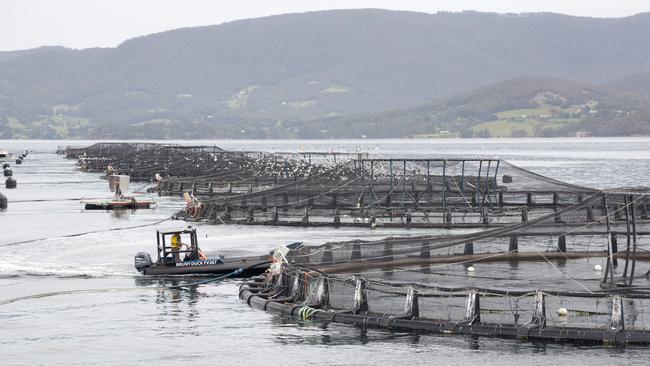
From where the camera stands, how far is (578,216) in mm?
60031

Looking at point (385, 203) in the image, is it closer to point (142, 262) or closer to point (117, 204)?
point (117, 204)

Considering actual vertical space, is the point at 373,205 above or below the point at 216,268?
above

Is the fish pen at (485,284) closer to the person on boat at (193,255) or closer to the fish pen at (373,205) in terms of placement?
the person on boat at (193,255)

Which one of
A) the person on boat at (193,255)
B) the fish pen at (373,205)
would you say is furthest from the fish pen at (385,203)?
the person on boat at (193,255)

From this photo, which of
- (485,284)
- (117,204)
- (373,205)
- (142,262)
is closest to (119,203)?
(117,204)

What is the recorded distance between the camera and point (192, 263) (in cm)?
5406

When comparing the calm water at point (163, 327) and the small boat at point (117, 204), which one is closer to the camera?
the calm water at point (163, 327)

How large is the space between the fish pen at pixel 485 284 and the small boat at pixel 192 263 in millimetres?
3132

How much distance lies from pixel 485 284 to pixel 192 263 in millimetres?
14166

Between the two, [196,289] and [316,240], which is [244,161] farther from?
[196,289]

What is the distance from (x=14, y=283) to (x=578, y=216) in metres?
27.5

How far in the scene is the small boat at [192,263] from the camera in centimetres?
5384

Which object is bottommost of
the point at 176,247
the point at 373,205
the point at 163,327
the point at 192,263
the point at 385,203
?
the point at 163,327

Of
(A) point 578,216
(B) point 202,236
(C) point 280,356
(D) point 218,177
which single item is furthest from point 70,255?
(D) point 218,177
